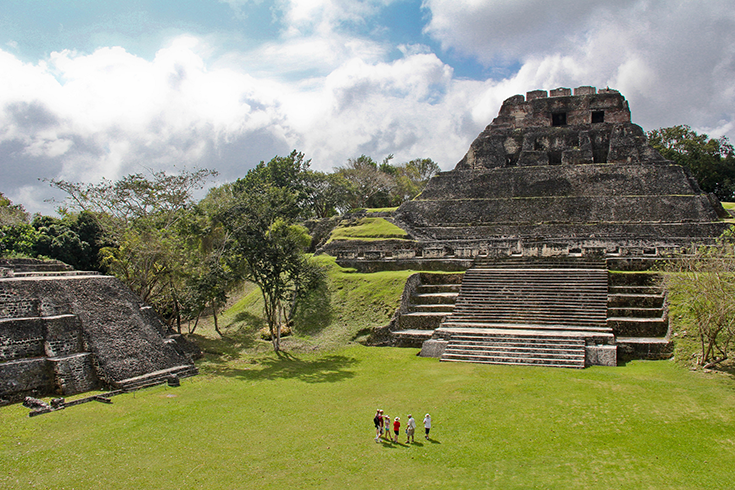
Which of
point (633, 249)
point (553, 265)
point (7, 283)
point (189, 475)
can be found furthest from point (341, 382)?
point (633, 249)

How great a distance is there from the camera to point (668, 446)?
7008mm

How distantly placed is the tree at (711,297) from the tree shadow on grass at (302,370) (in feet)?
26.2

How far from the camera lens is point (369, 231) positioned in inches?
1054

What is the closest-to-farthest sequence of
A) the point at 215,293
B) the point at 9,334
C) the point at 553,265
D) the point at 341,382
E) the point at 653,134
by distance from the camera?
the point at 9,334
the point at 341,382
the point at 215,293
the point at 553,265
the point at 653,134

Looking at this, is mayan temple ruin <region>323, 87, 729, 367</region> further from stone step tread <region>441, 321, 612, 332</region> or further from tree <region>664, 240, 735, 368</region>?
tree <region>664, 240, 735, 368</region>

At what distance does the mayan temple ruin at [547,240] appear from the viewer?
12984 mm

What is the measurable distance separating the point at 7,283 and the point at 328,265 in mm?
10799

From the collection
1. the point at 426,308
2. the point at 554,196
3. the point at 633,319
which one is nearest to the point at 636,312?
the point at 633,319

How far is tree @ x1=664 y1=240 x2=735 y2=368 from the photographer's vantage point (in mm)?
10174

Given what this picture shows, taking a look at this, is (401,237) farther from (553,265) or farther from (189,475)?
(189,475)

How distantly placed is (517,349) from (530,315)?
219 cm

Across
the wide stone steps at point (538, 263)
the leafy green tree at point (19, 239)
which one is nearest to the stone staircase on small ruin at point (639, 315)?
the wide stone steps at point (538, 263)

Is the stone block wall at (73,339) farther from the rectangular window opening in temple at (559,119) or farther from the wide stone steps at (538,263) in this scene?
the rectangular window opening in temple at (559,119)

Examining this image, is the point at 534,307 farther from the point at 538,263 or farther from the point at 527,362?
the point at 538,263
